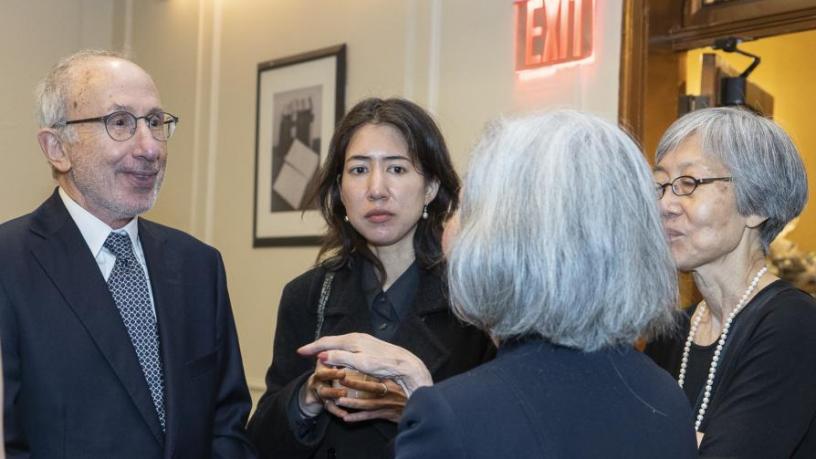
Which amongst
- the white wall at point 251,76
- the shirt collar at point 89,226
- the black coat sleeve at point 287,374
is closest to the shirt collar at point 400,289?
the black coat sleeve at point 287,374

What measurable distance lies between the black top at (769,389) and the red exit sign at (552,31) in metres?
2.41

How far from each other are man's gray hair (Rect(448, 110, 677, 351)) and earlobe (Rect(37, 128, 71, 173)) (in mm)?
1444

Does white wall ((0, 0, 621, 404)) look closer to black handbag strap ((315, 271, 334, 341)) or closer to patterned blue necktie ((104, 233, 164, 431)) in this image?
black handbag strap ((315, 271, 334, 341))

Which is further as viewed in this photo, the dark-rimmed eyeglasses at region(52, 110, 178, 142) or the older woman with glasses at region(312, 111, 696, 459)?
the dark-rimmed eyeglasses at region(52, 110, 178, 142)

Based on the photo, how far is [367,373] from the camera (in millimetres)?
2174

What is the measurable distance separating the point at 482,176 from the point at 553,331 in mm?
A: 252

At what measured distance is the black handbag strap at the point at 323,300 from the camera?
265 centimetres

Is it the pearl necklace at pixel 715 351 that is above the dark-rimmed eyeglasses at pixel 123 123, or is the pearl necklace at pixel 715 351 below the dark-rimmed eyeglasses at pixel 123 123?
below

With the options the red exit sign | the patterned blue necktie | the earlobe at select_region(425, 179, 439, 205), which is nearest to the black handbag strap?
the earlobe at select_region(425, 179, 439, 205)

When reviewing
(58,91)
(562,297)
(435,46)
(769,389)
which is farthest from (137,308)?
(435,46)

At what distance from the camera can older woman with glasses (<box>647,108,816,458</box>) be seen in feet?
6.81

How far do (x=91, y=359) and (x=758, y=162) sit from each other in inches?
63.7

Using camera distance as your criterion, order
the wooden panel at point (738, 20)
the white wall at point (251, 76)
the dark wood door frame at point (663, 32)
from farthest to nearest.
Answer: the white wall at point (251, 76) < the dark wood door frame at point (663, 32) < the wooden panel at point (738, 20)

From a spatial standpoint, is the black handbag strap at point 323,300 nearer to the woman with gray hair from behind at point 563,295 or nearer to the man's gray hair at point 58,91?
the man's gray hair at point 58,91
